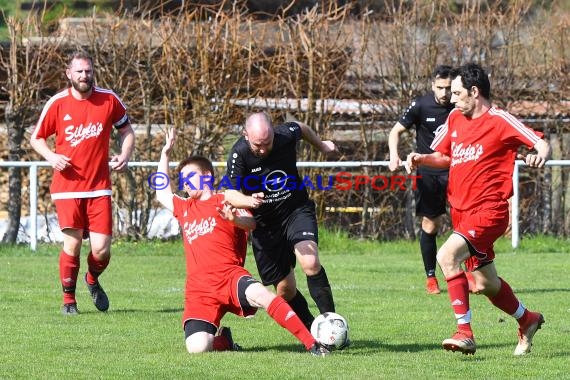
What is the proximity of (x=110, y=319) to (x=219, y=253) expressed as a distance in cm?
195

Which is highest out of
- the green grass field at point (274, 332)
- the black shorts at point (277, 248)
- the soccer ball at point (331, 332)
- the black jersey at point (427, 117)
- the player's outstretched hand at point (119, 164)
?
the black jersey at point (427, 117)

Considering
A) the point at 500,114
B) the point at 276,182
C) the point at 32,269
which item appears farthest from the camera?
the point at 32,269

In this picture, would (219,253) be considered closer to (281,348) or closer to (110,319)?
A: (281,348)

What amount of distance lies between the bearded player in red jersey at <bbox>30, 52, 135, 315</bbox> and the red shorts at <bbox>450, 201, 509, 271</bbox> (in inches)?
129

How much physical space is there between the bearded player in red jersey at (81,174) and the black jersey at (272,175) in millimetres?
1918

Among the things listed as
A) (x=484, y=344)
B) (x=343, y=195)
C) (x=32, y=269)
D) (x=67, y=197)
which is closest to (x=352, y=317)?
(x=484, y=344)

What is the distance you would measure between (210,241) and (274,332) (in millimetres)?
1237

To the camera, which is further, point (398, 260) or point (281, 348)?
point (398, 260)

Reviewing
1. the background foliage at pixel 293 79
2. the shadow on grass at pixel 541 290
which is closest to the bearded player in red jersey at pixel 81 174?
the shadow on grass at pixel 541 290

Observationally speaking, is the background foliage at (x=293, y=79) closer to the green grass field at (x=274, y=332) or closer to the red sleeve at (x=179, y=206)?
the green grass field at (x=274, y=332)

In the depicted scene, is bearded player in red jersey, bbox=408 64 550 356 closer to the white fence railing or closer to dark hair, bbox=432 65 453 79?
dark hair, bbox=432 65 453 79

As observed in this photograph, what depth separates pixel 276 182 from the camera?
7.99 m

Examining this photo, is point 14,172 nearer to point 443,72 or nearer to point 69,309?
point 69,309

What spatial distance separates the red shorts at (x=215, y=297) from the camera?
745 centimetres
